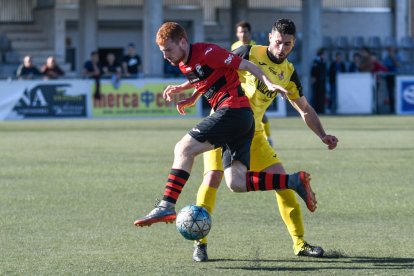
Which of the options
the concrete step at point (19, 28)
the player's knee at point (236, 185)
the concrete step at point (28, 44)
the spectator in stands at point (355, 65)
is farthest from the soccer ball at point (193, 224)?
the concrete step at point (19, 28)

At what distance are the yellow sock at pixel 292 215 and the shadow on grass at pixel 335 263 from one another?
0.82 ft

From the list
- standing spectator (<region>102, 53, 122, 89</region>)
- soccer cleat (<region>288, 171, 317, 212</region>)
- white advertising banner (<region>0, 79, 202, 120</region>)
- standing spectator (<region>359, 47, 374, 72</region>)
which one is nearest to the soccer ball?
soccer cleat (<region>288, 171, 317, 212</region>)

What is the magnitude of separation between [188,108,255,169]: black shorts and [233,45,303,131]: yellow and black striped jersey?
526 mm

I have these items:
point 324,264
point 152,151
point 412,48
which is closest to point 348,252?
point 324,264

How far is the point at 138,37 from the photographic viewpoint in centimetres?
4944

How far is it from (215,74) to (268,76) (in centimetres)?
63

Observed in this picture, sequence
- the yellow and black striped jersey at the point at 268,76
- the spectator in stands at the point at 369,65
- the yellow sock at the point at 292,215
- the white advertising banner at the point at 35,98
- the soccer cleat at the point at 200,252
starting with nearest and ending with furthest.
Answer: the soccer cleat at the point at 200,252 → the yellow sock at the point at 292,215 → the yellow and black striped jersey at the point at 268,76 → the white advertising banner at the point at 35,98 → the spectator in stands at the point at 369,65

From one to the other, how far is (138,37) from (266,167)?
135 ft

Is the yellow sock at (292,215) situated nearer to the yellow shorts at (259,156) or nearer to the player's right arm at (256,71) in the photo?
the yellow shorts at (259,156)

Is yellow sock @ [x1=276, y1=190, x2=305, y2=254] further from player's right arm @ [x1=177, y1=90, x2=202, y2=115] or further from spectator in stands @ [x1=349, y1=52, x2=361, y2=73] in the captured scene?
spectator in stands @ [x1=349, y1=52, x2=361, y2=73]

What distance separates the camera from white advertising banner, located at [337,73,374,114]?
116ft

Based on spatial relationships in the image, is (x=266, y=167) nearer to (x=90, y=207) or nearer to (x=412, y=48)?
(x=90, y=207)

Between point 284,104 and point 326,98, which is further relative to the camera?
point 326,98

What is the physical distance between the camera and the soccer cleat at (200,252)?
26.7 ft
